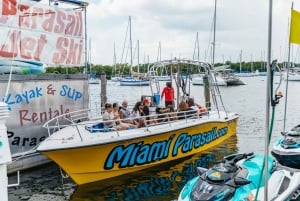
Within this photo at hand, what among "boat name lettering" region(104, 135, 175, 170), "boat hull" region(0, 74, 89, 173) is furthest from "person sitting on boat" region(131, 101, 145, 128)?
"boat hull" region(0, 74, 89, 173)

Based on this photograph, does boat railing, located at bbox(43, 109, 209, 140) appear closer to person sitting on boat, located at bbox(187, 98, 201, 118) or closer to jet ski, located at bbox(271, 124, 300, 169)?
person sitting on boat, located at bbox(187, 98, 201, 118)

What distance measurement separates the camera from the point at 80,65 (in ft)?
→ 44.6

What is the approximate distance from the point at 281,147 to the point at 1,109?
26.6 feet

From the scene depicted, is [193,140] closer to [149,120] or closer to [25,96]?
[149,120]

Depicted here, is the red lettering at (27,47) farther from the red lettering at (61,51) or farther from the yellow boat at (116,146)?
the yellow boat at (116,146)

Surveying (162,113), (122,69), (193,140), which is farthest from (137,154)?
(122,69)

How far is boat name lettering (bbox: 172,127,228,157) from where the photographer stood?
39.8ft

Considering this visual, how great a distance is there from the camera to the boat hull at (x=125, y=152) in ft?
32.1

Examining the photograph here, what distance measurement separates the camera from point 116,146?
10305 millimetres

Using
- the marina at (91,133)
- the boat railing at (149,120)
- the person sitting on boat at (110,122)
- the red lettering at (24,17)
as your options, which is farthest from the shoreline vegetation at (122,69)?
the person sitting on boat at (110,122)

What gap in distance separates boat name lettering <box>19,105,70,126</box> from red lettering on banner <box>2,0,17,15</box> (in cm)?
268

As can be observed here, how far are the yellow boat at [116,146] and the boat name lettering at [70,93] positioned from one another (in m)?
0.57

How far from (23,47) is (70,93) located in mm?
2083

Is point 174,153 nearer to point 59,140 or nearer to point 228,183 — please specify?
point 59,140
